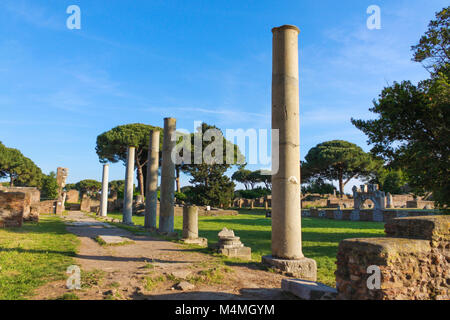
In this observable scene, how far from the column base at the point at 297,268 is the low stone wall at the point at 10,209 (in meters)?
11.1

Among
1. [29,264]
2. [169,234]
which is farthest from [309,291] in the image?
[169,234]

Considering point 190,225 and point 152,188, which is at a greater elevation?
point 152,188

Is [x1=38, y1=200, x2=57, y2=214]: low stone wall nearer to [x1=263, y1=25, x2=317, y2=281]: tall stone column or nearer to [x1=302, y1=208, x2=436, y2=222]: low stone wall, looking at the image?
[x1=302, y1=208, x2=436, y2=222]: low stone wall

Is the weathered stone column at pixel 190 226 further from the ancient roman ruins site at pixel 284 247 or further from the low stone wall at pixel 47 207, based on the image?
the low stone wall at pixel 47 207

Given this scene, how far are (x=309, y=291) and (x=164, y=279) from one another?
217 centimetres

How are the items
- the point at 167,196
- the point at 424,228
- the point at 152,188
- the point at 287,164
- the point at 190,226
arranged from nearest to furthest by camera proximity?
1. the point at 424,228
2. the point at 287,164
3. the point at 190,226
4. the point at 167,196
5. the point at 152,188

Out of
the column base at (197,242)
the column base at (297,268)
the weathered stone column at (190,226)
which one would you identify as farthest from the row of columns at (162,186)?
the column base at (297,268)

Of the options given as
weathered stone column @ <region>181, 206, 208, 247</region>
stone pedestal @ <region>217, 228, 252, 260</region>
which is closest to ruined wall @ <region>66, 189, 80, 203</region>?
weathered stone column @ <region>181, 206, 208, 247</region>

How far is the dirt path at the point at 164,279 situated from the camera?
3.80 m

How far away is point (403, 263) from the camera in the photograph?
3.28 meters

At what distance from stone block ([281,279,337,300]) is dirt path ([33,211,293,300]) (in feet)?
0.45

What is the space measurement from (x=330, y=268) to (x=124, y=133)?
31.4 meters

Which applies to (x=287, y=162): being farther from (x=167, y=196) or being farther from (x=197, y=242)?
A: (x=167, y=196)
